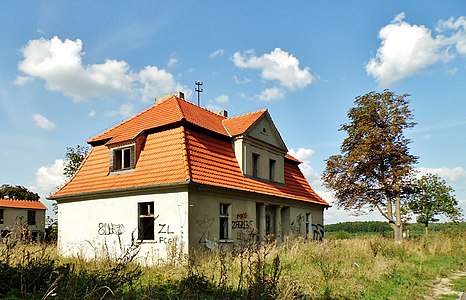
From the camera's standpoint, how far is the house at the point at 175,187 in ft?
51.1

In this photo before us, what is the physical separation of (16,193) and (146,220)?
5866cm

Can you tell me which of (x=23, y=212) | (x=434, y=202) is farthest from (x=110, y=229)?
(x=23, y=212)

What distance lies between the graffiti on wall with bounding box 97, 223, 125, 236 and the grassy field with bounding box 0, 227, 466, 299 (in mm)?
3363

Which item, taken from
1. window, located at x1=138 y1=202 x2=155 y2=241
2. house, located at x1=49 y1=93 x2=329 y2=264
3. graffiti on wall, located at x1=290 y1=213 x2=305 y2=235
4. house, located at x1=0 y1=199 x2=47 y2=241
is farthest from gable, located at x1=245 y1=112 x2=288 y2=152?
house, located at x1=0 y1=199 x2=47 y2=241

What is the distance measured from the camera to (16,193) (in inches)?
2603

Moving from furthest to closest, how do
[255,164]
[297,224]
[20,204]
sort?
1. [20,204]
2. [297,224]
3. [255,164]

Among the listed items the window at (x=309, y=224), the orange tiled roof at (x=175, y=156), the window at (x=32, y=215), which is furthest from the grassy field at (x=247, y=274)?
the window at (x=32, y=215)

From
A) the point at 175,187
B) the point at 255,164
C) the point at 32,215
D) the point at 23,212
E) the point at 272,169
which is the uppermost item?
the point at 255,164

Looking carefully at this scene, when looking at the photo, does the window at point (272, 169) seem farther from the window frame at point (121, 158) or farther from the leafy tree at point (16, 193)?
the leafy tree at point (16, 193)

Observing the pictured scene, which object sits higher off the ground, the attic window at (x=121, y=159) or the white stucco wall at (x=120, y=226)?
the attic window at (x=121, y=159)

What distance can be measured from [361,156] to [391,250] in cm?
1145

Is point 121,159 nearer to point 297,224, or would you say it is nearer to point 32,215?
point 297,224

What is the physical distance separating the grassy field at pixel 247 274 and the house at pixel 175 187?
1908 millimetres

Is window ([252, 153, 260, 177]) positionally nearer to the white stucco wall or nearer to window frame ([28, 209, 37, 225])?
the white stucco wall
